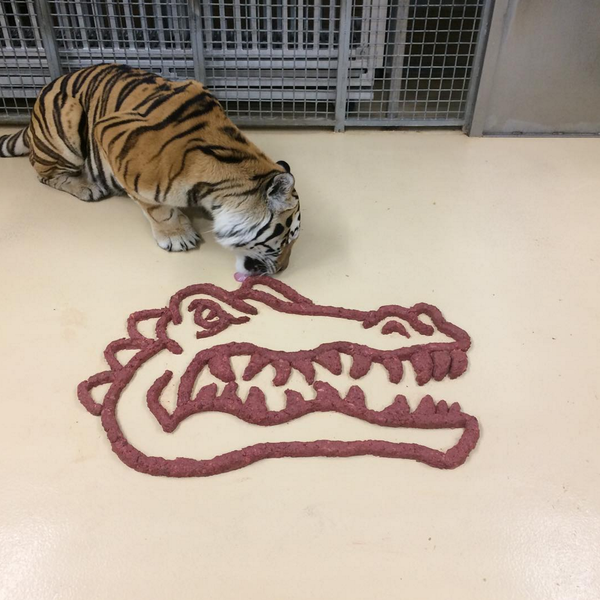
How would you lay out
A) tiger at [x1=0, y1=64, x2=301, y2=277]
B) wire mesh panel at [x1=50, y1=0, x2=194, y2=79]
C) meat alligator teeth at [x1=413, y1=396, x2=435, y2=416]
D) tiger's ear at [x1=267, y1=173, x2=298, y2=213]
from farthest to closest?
wire mesh panel at [x1=50, y1=0, x2=194, y2=79], tiger at [x1=0, y1=64, x2=301, y2=277], tiger's ear at [x1=267, y1=173, x2=298, y2=213], meat alligator teeth at [x1=413, y1=396, x2=435, y2=416]

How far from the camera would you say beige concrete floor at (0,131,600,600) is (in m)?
1.47

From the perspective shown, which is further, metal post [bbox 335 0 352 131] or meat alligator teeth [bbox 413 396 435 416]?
metal post [bbox 335 0 352 131]

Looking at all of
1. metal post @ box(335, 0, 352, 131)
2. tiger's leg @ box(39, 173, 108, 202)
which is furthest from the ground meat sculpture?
metal post @ box(335, 0, 352, 131)

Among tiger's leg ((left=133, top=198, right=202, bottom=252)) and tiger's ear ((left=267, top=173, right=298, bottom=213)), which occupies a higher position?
tiger's ear ((left=267, top=173, right=298, bottom=213))

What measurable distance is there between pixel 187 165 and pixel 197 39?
49.7 inches

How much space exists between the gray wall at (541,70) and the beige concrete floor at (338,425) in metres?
0.50

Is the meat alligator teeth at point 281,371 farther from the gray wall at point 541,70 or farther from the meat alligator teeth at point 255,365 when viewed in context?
the gray wall at point 541,70

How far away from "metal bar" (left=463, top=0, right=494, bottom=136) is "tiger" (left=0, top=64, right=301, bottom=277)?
4.88 feet

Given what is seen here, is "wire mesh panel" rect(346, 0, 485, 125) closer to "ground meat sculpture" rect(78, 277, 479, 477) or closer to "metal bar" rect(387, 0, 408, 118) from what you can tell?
"metal bar" rect(387, 0, 408, 118)

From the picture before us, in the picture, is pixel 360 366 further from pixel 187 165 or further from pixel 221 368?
pixel 187 165

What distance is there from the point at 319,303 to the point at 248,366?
Answer: 419mm

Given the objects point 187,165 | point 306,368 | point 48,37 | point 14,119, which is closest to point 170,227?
point 187,165

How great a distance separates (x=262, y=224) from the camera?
7.19 ft

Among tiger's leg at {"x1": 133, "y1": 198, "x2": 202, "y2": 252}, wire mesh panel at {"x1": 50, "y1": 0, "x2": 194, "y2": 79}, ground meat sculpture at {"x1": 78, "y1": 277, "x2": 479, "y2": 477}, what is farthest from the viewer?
wire mesh panel at {"x1": 50, "y1": 0, "x2": 194, "y2": 79}
